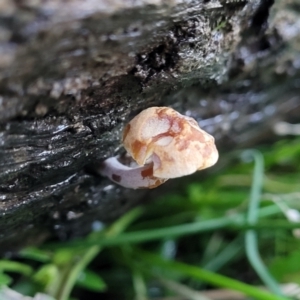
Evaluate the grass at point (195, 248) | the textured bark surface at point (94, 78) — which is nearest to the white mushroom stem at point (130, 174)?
the textured bark surface at point (94, 78)

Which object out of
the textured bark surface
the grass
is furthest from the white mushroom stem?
the grass

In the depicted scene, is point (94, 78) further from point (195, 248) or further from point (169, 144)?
point (195, 248)

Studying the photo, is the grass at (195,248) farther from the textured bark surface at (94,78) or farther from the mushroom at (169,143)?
the mushroom at (169,143)

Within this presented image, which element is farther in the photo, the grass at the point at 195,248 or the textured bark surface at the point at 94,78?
the grass at the point at 195,248

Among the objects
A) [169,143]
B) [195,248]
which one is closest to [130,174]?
[169,143]

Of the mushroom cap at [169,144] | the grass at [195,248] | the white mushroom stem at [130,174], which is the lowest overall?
the grass at [195,248]

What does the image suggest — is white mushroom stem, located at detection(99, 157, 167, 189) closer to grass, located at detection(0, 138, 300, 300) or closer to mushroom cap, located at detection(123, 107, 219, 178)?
mushroom cap, located at detection(123, 107, 219, 178)

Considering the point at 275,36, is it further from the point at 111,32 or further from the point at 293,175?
the point at 293,175

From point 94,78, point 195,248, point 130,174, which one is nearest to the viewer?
point 94,78
